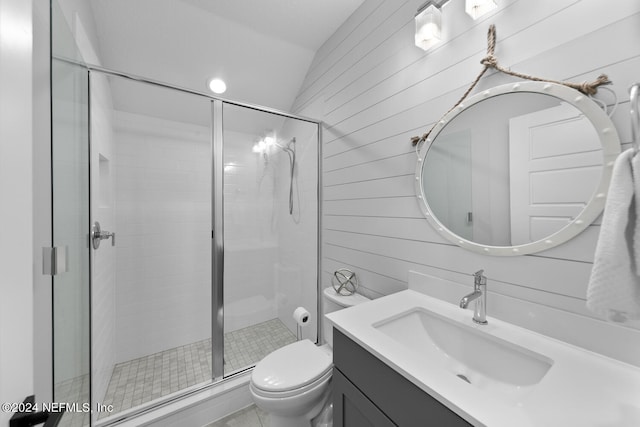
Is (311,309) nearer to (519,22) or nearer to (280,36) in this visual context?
(519,22)

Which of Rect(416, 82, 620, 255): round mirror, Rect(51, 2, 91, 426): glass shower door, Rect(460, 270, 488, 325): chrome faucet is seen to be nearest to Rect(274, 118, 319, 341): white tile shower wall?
Rect(416, 82, 620, 255): round mirror

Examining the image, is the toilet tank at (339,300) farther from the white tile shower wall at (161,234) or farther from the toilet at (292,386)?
the white tile shower wall at (161,234)

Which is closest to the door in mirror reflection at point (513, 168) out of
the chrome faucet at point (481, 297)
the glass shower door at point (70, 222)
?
the chrome faucet at point (481, 297)

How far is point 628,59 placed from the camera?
69cm

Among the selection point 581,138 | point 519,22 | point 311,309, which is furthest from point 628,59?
point 311,309

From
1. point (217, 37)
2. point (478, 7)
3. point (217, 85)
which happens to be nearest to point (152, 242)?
point (217, 85)

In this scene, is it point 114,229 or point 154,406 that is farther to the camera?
point 114,229

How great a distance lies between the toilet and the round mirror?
968 mm

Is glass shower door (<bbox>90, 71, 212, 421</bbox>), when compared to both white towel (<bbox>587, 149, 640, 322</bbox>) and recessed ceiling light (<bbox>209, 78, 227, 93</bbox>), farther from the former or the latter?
white towel (<bbox>587, 149, 640, 322</bbox>)

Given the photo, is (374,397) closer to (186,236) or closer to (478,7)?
(478,7)

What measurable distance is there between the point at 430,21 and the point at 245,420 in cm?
240

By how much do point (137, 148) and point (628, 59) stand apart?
262cm

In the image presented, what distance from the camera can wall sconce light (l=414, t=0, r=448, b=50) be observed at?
43.3 inches

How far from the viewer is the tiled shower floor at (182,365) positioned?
5.17 ft
